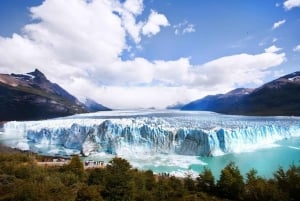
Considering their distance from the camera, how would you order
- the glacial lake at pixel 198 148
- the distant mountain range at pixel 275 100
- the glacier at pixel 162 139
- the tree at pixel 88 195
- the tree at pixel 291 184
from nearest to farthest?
the tree at pixel 88 195 < the tree at pixel 291 184 < the glacial lake at pixel 198 148 < the glacier at pixel 162 139 < the distant mountain range at pixel 275 100

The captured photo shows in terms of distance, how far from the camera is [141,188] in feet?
64.6

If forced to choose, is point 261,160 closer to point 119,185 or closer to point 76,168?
point 76,168

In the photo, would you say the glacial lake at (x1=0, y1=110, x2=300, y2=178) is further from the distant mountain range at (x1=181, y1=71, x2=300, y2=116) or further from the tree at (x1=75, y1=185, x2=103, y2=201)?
the distant mountain range at (x1=181, y1=71, x2=300, y2=116)

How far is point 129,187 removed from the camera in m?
17.7

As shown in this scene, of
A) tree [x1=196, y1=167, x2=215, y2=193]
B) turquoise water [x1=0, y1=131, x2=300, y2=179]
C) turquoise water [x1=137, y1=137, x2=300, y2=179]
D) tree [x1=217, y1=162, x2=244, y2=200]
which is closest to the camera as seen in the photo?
tree [x1=217, y1=162, x2=244, y2=200]

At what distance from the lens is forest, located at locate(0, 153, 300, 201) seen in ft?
52.0

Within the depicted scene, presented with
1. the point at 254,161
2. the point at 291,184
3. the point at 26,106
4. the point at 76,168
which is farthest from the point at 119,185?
the point at 26,106

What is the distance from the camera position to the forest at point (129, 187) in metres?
15.9

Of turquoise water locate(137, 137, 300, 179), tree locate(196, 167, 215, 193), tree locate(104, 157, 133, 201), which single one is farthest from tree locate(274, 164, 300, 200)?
turquoise water locate(137, 137, 300, 179)

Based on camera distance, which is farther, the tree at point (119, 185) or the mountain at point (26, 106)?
the mountain at point (26, 106)

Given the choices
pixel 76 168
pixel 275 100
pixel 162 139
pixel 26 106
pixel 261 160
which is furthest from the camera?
pixel 26 106

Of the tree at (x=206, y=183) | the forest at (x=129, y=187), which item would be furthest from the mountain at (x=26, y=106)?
the tree at (x=206, y=183)

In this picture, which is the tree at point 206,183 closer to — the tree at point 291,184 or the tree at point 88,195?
the tree at point 291,184

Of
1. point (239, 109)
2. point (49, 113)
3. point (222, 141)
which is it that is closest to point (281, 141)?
point (222, 141)
